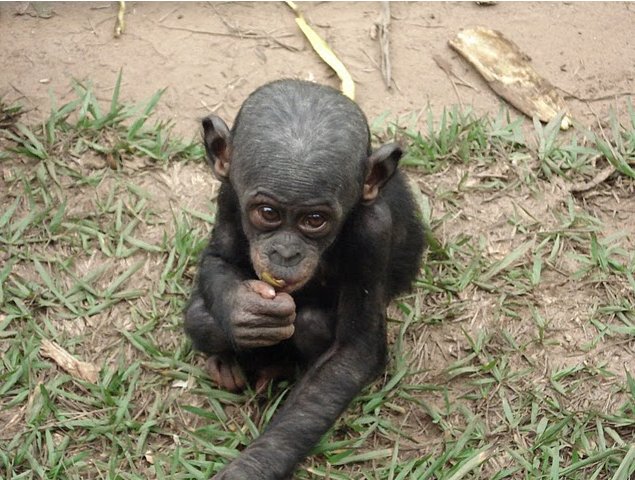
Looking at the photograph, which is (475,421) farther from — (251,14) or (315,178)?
(251,14)

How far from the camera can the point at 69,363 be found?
23.8 feet

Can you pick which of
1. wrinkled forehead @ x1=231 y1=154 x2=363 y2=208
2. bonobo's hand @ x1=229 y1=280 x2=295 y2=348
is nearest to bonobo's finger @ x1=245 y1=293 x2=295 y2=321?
bonobo's hand @ x1=229 y1=280 x2=295 y2=348

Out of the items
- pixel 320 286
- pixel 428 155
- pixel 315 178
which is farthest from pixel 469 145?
pixel 315 178

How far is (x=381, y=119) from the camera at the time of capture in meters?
8.95

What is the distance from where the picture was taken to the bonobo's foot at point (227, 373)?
23.3 ft

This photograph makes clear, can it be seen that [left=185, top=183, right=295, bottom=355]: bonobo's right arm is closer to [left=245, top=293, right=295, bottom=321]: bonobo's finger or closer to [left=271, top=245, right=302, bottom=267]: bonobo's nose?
[left=245, top=293, right=295, bottom=321]: bonobo's finger

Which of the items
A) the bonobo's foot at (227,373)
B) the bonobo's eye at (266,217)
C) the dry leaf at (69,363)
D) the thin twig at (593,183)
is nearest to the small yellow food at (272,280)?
the bonobo's eye at (266,217)

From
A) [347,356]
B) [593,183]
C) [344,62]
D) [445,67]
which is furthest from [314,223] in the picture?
[445,67]

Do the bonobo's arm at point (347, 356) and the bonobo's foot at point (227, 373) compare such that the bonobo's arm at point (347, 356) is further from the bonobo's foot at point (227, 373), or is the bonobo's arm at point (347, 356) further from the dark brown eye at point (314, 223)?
the bonobo's foot at point (227, 373)

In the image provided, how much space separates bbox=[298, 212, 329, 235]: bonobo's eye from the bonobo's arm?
462mm

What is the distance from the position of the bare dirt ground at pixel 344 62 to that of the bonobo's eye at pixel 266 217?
6.47ft

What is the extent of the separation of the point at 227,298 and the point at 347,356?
0.84m

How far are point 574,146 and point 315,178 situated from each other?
3490mm

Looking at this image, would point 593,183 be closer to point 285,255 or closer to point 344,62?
point 344,62
